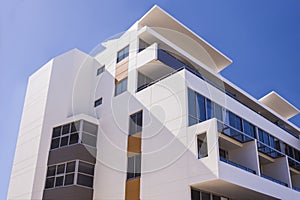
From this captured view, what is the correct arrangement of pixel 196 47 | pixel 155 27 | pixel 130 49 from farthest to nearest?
pixel 196 47 < pixel 155 27 < pixel 130 49

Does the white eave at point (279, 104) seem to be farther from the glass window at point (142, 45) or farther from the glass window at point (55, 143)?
the glass window at point (55, 143)

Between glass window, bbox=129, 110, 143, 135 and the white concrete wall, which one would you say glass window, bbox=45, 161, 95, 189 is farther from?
glass window, bbox=129, 110, 143, 135

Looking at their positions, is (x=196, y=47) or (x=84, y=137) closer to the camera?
(x=84, y=137)

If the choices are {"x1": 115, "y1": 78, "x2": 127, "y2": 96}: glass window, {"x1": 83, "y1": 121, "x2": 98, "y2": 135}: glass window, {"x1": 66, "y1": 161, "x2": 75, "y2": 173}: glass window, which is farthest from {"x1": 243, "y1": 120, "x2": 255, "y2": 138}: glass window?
{"x1": 66, "y1": 161, "x2": 75, "y2": 173}: glass window

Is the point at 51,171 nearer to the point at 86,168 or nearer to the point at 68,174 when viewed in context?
the point at 68,174

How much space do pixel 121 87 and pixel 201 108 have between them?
546cm

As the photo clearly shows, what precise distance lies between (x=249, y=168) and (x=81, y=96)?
10998 millimetres

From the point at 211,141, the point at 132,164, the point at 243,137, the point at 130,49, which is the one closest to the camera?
the point at 211,141

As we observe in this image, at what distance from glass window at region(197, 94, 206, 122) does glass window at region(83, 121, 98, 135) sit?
643cm

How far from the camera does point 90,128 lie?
19.3 m

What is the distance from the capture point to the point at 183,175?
14508mm

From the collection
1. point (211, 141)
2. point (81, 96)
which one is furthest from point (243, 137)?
point (81, 96)

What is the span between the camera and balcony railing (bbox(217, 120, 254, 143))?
16.4 m

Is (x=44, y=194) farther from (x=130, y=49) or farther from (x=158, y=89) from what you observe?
(x=130, y=49)
